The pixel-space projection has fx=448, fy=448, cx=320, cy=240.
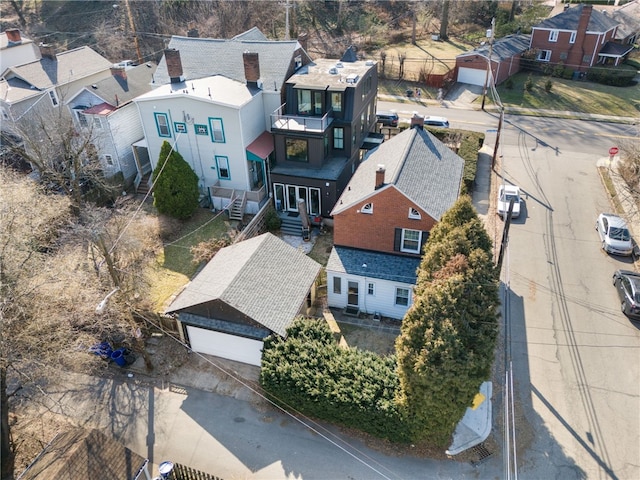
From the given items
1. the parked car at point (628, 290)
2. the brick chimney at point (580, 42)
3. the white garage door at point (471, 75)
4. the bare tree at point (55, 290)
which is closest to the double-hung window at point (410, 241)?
the parked car at point (628, 290)

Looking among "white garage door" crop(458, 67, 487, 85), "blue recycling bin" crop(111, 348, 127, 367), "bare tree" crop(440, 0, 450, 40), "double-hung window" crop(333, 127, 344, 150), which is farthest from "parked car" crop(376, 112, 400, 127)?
"blue recycling bin" crop(111, 348, 127, 367)

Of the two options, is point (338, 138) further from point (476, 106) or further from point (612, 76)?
point (612, 76)

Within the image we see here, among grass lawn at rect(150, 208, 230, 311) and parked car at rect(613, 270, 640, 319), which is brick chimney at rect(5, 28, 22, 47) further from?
parked car at rect(613, 270, 640, 319)

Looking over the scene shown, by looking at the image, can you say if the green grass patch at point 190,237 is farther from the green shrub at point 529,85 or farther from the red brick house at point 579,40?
the red brick house at point 579,40

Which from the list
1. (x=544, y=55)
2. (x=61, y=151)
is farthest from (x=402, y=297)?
(x=544, y=55)

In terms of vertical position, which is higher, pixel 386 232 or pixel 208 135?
pixel 208 135

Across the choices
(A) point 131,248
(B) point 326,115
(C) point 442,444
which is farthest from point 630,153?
(A) point 131,248

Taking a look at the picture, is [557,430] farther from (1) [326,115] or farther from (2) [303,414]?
(1) [326,115]
